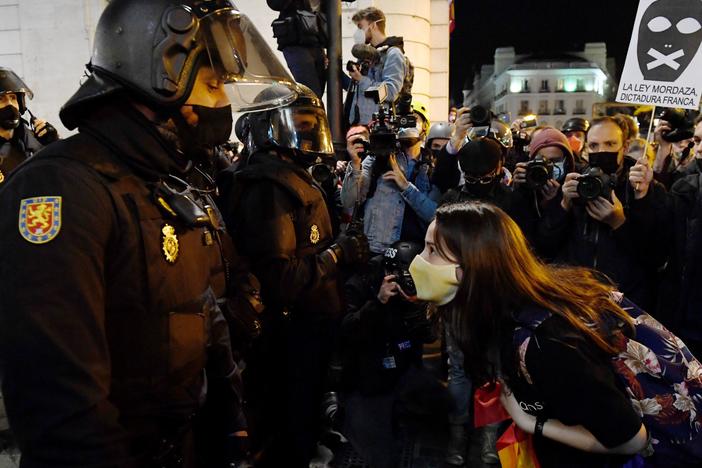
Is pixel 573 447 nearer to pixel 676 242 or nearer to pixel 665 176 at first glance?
pixel 676 242

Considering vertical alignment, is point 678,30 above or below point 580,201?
above

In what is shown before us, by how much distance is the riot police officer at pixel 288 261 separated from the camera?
10.1 feet

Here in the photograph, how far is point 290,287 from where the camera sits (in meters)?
3.10

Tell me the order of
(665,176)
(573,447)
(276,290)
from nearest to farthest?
(573,447) → (276,290) → (665,176)

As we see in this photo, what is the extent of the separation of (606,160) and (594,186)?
39cm

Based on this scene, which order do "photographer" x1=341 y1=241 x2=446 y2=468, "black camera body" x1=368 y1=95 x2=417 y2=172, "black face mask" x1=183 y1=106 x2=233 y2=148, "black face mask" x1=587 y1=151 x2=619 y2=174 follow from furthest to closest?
"black camera body" x1=368 y1=95 x2=417 y2=172
"photographer" x1=341 y1=241 x2=446 y2=468
"black face mask" x1=587 y1=151 x2=619 y2=174
"black face mask" x1=183 y1=106 x2=233 y2=148

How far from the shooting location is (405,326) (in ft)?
12.9

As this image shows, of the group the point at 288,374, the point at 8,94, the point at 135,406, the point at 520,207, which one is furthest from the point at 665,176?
the point at 8,94

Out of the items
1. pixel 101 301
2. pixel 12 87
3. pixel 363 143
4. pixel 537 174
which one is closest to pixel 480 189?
pixel 537 174

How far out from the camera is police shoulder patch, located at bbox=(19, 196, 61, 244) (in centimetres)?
132

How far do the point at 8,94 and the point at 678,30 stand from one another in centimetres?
577

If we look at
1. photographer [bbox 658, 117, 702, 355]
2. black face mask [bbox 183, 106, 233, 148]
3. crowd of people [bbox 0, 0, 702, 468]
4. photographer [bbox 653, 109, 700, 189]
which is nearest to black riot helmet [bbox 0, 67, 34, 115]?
crowd of people [bbox 0, 0, 702, 468]

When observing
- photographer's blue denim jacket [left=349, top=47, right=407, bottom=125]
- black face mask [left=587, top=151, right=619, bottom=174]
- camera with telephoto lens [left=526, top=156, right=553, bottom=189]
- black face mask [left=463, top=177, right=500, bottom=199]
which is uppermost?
photographer's blue denim jacket [left=349, top=47, right=407, bottom=125]

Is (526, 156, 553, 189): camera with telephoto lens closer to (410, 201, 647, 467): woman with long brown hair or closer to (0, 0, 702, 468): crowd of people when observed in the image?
(0, 0, 702, 468): crowd of people
